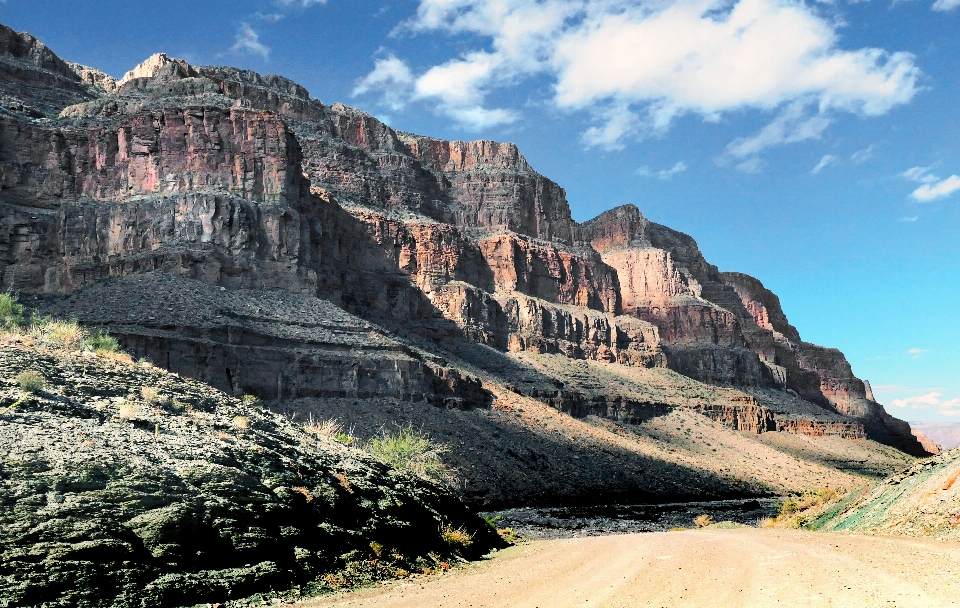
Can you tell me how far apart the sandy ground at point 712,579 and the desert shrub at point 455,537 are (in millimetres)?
855

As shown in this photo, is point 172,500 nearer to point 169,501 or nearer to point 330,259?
point 169,501

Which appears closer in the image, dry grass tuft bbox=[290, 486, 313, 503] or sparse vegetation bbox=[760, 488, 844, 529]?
dry grass tuft bbox=[290, 486, 313, 503]

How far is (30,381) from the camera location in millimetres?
13211

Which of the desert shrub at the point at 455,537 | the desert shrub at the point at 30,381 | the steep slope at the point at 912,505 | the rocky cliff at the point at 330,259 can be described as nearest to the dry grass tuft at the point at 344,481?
the desert shrub at the point at 455,537

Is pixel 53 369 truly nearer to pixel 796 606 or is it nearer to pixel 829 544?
pixel 796 606

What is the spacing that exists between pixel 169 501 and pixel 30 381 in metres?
3.85

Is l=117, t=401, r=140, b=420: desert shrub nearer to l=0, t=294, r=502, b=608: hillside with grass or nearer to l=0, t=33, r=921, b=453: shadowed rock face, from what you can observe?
l=0, t=294, r=502, b=608: hillside with grass

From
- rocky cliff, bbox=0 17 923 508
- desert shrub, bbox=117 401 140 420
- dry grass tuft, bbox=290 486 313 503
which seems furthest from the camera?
rocky cliff, bbox=0 17 923 508

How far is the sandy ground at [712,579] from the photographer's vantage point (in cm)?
1029

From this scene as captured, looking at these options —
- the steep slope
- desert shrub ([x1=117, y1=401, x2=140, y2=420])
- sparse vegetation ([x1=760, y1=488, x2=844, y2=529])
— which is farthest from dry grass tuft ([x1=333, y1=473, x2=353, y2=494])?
sparse vegetation ([x1=760, y1=488, x2=844, y2=529])

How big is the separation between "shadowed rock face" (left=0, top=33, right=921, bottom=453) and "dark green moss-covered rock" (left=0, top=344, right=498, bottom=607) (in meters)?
40.7

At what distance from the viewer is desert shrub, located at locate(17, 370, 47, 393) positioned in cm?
1313

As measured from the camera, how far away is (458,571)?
15.1 meters

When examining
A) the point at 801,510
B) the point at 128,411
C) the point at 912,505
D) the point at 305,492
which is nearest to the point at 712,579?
the point at 305,492
